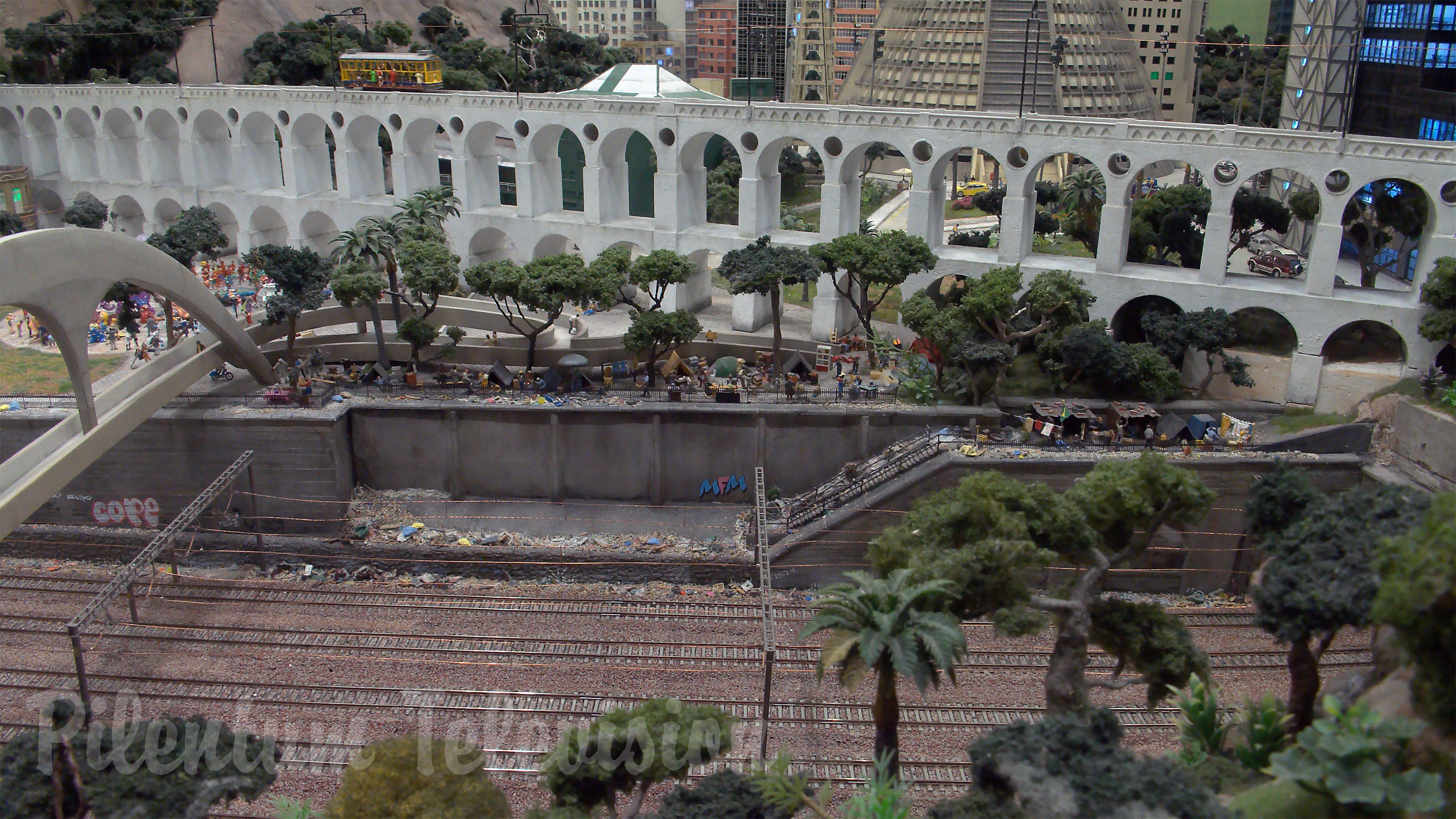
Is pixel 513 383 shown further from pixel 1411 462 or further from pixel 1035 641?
pixel 1411 462

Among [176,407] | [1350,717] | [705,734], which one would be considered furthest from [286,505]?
Result: [1350,717]

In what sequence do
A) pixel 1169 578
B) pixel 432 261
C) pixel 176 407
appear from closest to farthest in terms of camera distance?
pixel 1169 578, pixel 176 407, pixel 432 261

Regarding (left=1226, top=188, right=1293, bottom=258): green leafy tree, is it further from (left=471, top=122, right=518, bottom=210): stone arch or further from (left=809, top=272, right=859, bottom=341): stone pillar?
(left=471, top=122, right=518, bottom=210): stone arch

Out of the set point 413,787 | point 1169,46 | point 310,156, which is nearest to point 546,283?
point 413,787

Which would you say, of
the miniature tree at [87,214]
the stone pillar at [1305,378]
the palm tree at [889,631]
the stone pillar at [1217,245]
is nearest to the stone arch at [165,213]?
the miniature tree at [87,214]

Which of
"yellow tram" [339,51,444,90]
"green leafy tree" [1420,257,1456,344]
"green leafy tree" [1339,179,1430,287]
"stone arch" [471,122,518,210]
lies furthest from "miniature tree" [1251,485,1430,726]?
"yellow tram" [339,51,444,90]

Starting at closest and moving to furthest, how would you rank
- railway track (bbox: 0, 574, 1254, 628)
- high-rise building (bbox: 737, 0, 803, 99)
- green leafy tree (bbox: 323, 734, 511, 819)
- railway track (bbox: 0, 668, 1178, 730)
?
green leafy tree (bbox: 323, 734, 511, 819) < railway track (bbox: 0, 668, 1178, 730) < railway track (bbox: 0, 574, 1254, 628) < high-rise building (bbox: 737, 0, 803, 99)

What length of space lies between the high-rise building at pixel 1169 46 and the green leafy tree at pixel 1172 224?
60881 mm

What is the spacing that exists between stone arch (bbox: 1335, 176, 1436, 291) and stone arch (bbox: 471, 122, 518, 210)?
135 feet

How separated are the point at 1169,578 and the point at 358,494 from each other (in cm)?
2981

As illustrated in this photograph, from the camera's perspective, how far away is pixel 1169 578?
37500 millimetres

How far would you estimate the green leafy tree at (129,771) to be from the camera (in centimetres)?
1911

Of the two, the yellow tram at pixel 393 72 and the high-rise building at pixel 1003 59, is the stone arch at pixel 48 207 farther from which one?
the high-rise building at pixel 1003 59

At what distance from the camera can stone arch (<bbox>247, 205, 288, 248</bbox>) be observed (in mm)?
69125
